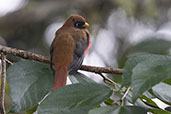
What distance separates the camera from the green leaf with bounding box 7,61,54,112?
164cm

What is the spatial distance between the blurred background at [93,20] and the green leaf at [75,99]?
5.06 meters

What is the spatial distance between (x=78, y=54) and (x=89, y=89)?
1.23 metres

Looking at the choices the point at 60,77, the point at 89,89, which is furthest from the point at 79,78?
the point at 89,89

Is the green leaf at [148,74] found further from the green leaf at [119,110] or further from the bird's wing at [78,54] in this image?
the bird's wing at [78,54]

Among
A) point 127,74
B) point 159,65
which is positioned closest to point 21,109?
point 127,74

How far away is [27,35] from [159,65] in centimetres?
645

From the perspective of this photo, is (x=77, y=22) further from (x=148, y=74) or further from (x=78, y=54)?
(x=148, y=74)

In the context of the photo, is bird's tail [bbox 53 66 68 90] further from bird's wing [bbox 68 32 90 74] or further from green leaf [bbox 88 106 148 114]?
green leaf [bbox 88 106 148 114]

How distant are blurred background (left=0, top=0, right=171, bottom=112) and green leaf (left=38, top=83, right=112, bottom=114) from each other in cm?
506

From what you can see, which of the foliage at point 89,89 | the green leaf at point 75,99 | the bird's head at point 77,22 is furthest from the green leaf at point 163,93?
the bird's head at point 77,22

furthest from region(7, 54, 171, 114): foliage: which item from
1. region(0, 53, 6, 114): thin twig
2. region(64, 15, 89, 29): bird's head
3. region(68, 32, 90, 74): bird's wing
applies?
region(64, 15, 89, 29): bird's head

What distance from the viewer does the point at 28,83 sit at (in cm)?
173

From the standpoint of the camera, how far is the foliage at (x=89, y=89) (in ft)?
4.45

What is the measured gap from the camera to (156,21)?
7688mm
